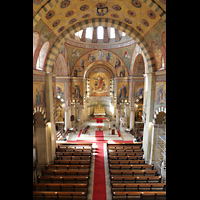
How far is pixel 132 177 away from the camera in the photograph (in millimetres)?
11148

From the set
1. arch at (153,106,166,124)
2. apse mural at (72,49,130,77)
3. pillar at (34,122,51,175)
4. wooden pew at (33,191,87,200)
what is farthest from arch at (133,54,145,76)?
wooden pew at (33,191,87,200)

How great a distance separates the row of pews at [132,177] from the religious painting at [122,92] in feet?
34.6

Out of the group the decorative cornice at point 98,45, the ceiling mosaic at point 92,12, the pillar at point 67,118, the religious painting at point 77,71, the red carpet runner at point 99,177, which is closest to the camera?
the ceiling mosaic at point 92,12

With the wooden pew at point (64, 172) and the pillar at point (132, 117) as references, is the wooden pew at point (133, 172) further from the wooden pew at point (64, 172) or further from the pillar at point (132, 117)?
the pillar at point (132, 117)

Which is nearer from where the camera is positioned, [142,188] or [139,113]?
[142,188]

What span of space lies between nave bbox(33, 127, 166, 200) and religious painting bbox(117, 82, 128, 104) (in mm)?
10956

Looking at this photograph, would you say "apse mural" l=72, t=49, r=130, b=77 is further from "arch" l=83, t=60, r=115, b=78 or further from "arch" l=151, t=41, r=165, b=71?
"arch" l=151, t=41, r=165, b=71

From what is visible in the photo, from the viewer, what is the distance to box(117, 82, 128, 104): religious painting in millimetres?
26516

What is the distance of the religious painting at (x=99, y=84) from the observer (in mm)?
36531

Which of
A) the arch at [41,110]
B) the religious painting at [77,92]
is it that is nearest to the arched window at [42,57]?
the arch at [41,110]
